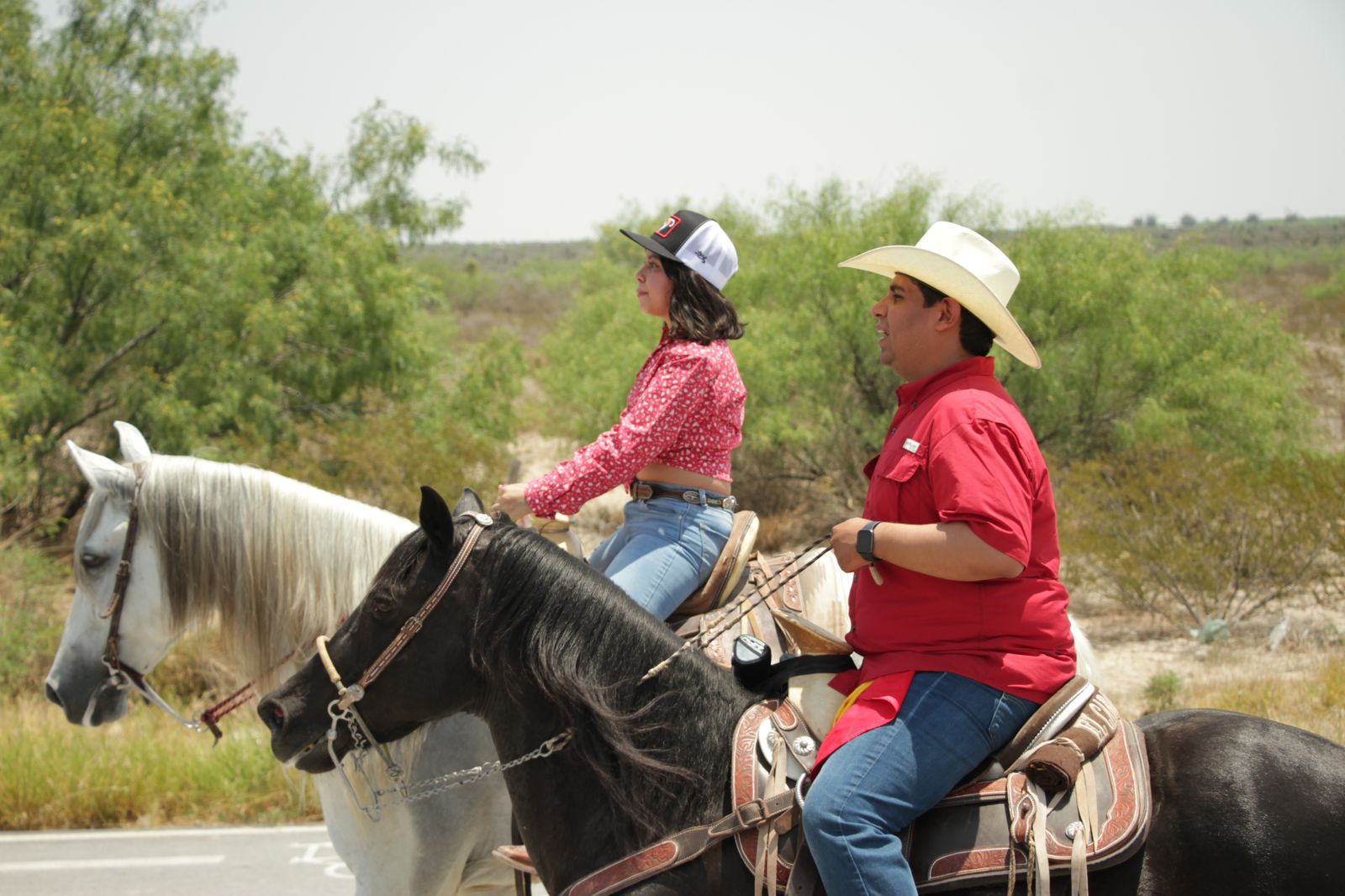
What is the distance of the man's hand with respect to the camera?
246 centimetres

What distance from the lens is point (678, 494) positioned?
3.91 metres

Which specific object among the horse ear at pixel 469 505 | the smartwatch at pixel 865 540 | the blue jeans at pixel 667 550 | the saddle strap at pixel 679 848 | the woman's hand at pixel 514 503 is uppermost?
the smartwatch at pixel 865 540

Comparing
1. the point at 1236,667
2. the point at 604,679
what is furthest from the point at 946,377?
the point at 1236,667

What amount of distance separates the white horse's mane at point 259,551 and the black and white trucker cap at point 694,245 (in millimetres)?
1348

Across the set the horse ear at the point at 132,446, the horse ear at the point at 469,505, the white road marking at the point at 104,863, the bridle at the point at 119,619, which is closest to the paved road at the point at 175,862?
the white road marking at the point at 104,863

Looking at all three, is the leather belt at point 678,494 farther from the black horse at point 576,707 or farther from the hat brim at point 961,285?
the hat brim at point 961,285

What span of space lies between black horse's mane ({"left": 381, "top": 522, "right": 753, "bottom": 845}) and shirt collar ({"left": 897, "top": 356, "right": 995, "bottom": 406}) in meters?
0.84

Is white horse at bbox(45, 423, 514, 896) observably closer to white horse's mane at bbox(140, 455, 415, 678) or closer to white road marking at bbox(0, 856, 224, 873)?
white horse's mane at bbox(140, 455, 415, 678)

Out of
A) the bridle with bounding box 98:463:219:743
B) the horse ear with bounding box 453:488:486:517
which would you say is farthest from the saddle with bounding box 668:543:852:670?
the bridle with bounding box 98:463:219:743

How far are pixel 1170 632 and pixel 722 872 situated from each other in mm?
10000

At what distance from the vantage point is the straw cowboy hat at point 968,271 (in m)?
2.57

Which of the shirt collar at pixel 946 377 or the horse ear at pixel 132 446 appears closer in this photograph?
the shirt collar at pixel 946 377

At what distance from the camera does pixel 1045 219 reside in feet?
46.7

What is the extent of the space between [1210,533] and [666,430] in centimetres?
890
